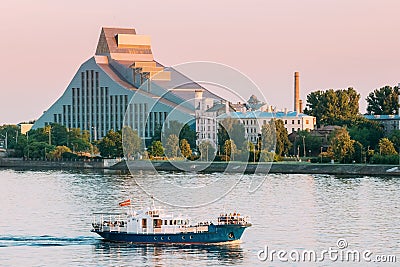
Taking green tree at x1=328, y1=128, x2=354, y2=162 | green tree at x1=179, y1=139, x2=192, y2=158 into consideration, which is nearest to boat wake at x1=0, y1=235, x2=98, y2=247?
green tree at x1=179, y1=139, x2=192, y2=158

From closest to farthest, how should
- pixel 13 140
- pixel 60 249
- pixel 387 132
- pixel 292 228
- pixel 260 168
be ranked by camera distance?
1. pixel 60 249
2. pixel 292 228
3. pixel 260 168
4. pixel 387 132
5. pixel 13 140

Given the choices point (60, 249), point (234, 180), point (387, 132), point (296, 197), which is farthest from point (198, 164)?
point (60, 249)

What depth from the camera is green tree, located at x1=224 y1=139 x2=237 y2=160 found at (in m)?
50.0

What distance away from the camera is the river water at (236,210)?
2281 cm

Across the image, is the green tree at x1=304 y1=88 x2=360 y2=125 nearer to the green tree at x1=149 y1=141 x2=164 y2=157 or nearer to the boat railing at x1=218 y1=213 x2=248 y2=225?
the green tree at x1=149 y1=141 x2=164 y2=157

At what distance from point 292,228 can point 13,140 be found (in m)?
57.9

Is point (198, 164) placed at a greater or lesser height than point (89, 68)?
lesser

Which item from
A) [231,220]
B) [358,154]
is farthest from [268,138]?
[231,220]

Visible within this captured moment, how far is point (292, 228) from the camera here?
88.7 ft

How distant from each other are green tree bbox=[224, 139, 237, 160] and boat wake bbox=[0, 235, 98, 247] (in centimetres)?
2422

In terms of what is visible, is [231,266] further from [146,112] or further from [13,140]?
[13,140]

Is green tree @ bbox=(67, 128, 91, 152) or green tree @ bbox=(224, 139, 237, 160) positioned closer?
green tree @ bbox=(224, 139, 237, 160)

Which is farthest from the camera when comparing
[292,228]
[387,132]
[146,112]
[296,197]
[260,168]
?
[146,112]

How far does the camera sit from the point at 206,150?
54.0 metres
